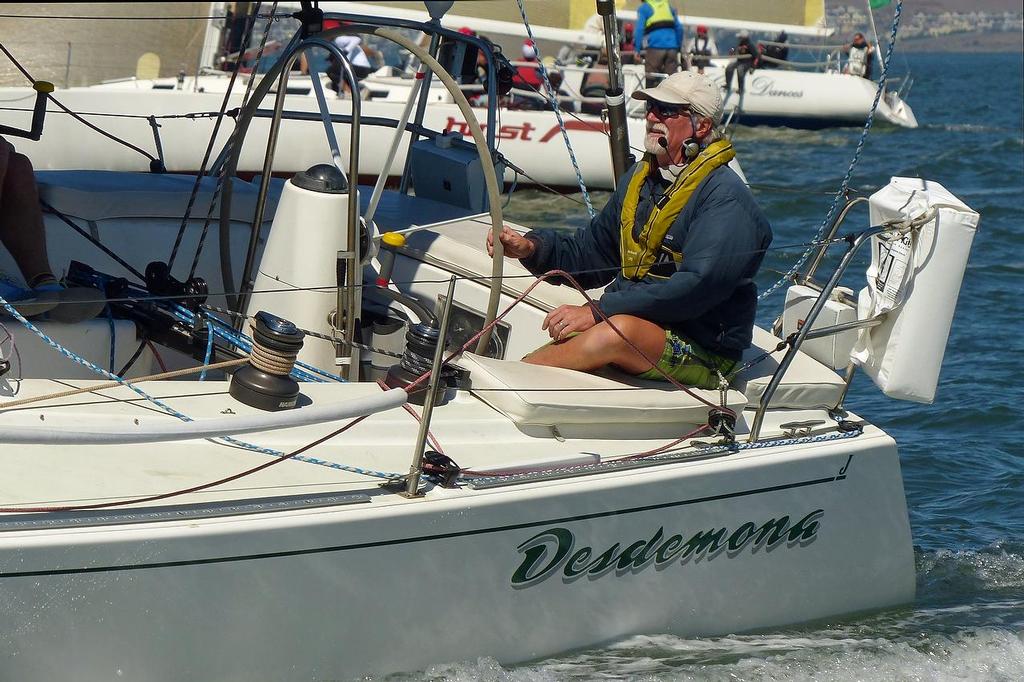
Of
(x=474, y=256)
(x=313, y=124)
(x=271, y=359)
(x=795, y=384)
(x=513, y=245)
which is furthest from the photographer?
(x=313, y=124)

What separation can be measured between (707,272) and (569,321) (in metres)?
0.39

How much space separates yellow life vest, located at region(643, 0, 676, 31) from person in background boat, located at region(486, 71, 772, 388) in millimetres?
11156

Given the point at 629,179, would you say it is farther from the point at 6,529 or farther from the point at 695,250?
the point at 6,529

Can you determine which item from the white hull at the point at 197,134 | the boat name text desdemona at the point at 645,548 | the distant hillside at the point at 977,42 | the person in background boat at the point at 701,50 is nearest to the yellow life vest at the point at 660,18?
the person in background boat at the point at 701,50

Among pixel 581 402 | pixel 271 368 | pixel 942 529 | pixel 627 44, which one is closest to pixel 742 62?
pixel 627 44

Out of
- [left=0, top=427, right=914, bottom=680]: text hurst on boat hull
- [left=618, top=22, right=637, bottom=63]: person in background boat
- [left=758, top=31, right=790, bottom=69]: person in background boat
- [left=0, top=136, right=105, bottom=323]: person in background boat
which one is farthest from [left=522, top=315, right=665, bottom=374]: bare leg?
[left=758, top=31, right=790, bottom=69]: person in background boat

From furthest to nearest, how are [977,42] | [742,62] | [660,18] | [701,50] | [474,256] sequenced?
1. [977,42]
2. [742,62]
3. [701,50]
4. [660,18]
5. [474,256]

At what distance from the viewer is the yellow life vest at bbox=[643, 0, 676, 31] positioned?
14320mm

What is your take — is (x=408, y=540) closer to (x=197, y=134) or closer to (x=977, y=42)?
(x=197, y=134)

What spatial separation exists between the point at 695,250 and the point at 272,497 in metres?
1.28

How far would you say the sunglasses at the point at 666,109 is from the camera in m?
3.46

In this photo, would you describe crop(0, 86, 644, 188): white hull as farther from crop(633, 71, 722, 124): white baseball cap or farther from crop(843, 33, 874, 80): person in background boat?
crop(843, 33, 874, 80): person in background boat

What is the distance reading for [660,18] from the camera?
1432 cm

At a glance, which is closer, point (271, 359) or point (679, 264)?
point (271, 359)
